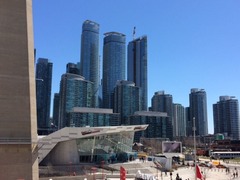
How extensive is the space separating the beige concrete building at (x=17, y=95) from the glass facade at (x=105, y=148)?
41772 millimetres

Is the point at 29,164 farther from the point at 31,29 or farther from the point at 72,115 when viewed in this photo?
the point at 72,115

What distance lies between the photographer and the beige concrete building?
27.6m

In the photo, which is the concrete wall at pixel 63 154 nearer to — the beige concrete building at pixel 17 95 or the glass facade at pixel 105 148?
the glass facade at pixel 105 148

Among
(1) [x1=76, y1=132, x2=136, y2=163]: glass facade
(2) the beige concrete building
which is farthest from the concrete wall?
(2) the beige concrete building

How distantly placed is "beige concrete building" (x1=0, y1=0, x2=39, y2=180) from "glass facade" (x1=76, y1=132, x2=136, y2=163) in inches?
1645

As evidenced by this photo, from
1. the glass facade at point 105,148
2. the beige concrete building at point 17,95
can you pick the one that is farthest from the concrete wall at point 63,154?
the beige concrete building at point 17,95

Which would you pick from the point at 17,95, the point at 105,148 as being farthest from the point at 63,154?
the point at 17,95

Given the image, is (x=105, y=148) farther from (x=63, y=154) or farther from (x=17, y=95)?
(x=17, y=95)

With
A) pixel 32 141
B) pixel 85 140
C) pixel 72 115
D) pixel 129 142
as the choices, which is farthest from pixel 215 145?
pixel 32 141

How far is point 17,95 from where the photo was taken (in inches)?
1113

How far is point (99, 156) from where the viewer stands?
74.2 metres

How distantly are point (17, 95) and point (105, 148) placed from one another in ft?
162

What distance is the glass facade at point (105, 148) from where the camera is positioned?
7156cm

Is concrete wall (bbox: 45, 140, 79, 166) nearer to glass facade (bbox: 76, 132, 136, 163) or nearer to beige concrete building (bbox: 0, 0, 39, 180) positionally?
glass facade (bbox: 76, 132, 136, 163)
